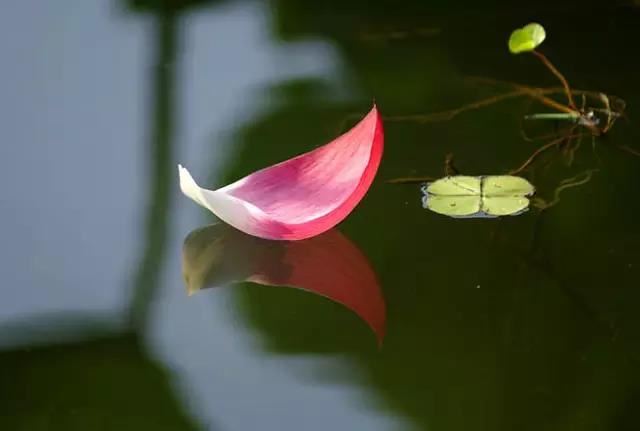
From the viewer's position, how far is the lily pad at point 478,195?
563mm

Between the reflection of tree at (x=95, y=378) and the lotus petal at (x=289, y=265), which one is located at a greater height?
the lotus petal at (x=289, y=265)

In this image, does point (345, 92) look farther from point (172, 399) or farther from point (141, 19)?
point (172, 399)

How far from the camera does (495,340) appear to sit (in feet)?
1.62

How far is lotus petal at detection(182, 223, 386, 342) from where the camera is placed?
1.69 ft

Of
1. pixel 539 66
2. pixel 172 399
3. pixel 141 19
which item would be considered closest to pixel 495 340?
pixel 172 399

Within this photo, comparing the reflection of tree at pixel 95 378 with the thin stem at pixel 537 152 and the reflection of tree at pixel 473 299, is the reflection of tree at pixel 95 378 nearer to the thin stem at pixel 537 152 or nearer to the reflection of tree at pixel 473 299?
the reflection of tree at pixel 473 299

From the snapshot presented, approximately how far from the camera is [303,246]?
541 millimetres

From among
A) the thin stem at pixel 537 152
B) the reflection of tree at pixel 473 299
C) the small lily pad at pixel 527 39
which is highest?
the small lily pad at pixel 527 39

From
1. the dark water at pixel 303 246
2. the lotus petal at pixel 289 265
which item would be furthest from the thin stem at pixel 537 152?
the lotus petal at pixel 289 265

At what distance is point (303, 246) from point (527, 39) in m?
0.23

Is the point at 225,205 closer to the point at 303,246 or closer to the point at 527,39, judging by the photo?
the point at 303,246

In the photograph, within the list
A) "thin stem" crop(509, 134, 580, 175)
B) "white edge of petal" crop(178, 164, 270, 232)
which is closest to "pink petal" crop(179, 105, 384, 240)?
"white edge of petal" crop(178, 164, 270, 232)

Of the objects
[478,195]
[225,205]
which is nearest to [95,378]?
[225,205]

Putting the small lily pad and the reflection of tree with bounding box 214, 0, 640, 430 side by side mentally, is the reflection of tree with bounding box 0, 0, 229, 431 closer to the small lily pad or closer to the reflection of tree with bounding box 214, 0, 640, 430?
the reflection of tree with bounding box 214, 0, 640, 430
